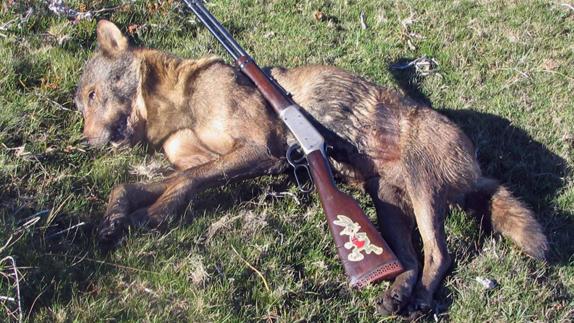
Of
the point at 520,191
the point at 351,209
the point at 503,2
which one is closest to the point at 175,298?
the point at 351,209

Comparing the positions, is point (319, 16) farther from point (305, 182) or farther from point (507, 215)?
point (507, 215)

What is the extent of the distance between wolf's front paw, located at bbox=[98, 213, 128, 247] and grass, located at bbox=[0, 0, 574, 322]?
0.08 meters

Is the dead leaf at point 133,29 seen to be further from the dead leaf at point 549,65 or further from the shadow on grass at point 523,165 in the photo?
the dead leaf at point 549,65

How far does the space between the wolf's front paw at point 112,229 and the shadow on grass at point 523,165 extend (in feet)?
10.8

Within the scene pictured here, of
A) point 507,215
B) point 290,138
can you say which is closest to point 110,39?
point 290,138

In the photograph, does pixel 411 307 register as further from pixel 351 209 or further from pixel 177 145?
pixel 177 145

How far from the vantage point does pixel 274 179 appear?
593 centimetres

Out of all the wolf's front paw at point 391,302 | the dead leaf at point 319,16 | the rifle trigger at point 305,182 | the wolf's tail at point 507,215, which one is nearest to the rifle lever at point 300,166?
the rifle trigger at point 305,182

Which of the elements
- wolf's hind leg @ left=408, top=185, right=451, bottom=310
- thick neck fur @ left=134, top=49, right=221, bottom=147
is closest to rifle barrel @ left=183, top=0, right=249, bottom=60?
thick neck fur @ left=134, top=49, right=221, bottom=147

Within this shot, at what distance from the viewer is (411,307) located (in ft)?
15.8

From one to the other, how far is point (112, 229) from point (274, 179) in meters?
1.62

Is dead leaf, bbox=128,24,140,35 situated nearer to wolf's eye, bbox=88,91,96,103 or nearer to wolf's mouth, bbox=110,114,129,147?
wolf's eye, bbox=88,91,96,103

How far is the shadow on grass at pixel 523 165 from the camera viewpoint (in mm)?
5848

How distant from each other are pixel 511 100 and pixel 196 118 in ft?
11.0
